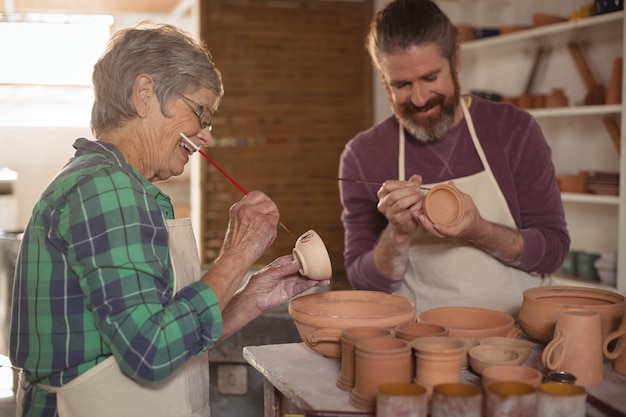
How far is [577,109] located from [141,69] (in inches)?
123

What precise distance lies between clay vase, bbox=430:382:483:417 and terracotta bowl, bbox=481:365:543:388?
9 cm

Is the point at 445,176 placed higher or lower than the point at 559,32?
lower

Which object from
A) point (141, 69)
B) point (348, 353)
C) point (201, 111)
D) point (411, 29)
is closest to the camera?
point (348, 353)

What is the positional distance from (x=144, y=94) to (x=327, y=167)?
13.6ft

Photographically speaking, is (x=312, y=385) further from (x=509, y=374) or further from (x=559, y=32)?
(x=559, y=32)

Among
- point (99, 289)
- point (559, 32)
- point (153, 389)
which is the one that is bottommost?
point (153, 389)

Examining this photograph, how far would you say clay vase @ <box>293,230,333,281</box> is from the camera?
1.84 metres

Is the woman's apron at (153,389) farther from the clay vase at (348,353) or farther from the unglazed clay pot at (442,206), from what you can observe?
the unglazed clay pot at (442,206)

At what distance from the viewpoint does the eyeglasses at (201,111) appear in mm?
1710

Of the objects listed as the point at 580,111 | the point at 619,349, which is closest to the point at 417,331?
the point at 619,349

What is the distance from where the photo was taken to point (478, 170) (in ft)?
8.38

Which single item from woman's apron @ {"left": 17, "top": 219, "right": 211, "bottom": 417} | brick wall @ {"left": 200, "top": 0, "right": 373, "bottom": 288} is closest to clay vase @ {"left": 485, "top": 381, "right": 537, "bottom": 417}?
woman's apron @ {"left": 17, "top": 219, "right": 211, "bottom": 417}

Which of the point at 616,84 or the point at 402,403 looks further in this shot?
the point at 616,84

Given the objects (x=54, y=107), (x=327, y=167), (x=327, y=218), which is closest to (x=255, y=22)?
(x=327, y=167)
